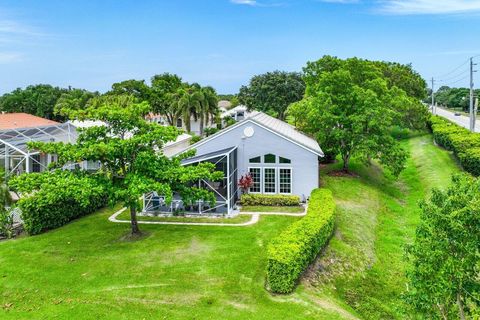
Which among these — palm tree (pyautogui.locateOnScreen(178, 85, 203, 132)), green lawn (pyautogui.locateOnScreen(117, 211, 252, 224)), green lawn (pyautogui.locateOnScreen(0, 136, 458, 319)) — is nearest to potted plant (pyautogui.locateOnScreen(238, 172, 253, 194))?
green lawn (pyautogui.locateOnScreen(117, 211, 252, 224))

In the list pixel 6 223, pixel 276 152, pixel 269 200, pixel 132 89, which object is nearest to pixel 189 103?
pixel 132 89

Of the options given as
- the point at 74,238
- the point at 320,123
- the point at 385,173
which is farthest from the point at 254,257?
the point at 385,173

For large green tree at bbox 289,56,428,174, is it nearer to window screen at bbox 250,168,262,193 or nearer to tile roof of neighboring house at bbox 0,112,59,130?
window screen at bbox 250,168,262,193

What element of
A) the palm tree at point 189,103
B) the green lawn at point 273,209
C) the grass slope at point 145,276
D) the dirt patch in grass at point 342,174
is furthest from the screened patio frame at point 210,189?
the palm tree at point 189,103

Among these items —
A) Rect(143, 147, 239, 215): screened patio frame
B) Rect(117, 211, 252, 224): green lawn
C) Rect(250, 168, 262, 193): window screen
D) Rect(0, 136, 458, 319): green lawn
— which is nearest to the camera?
Rect(0, 136, 458, 319): green lawn

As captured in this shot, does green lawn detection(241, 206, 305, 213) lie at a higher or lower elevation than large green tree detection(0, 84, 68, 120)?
lower

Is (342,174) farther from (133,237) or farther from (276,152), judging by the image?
(133,237)
